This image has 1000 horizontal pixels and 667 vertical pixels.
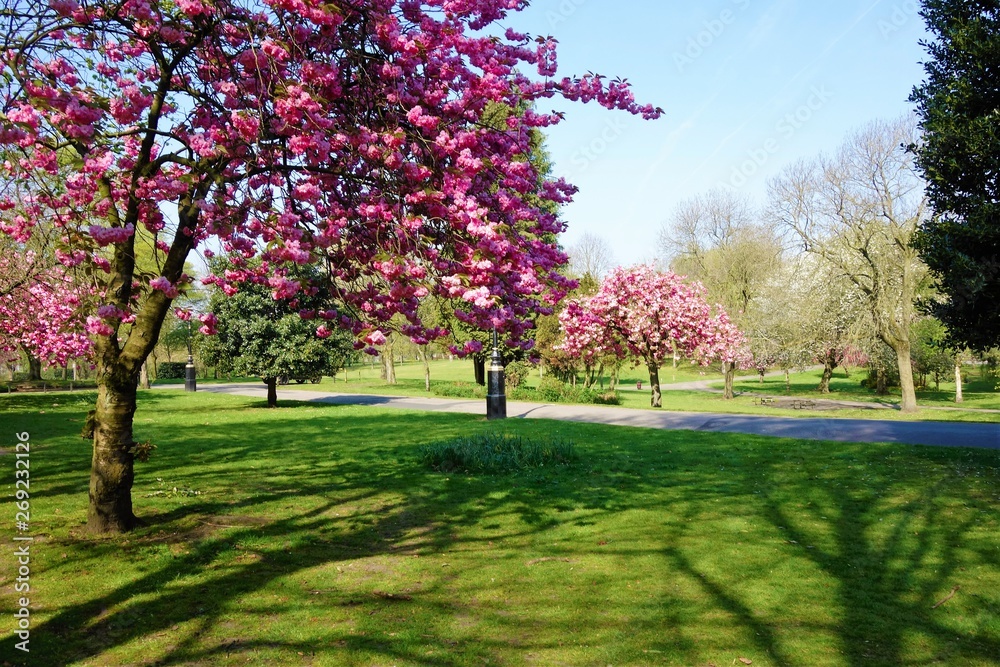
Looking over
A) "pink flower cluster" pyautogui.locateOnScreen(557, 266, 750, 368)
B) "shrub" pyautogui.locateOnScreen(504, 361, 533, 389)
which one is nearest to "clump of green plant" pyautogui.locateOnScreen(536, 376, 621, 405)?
"pink flower cluster" pyautogui.locateOnScreen(557, 266, 750, 368)

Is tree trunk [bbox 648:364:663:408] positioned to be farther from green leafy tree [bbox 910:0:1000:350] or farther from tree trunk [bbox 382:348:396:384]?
tree trunk [bbox 382:348:396:384]

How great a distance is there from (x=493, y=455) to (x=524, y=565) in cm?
468

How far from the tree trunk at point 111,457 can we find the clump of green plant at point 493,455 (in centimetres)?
500

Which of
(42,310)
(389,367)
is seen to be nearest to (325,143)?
(42,310)

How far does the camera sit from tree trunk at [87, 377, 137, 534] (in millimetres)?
6582

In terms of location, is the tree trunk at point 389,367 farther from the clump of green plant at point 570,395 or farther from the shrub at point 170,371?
the clump of green plant at point 570,395

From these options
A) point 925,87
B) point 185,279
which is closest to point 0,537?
point 185,279

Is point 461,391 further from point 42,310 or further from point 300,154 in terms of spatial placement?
point 300,154

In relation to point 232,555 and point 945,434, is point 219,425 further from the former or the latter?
point 945,434

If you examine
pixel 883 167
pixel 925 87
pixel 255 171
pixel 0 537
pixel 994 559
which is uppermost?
pixel 883 167

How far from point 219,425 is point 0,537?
11332mm

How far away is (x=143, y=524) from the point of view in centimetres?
712

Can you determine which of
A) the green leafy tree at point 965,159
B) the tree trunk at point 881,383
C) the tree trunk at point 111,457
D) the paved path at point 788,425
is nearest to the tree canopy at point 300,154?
the tree trunk at point 111,457

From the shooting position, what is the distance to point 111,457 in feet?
21.6
